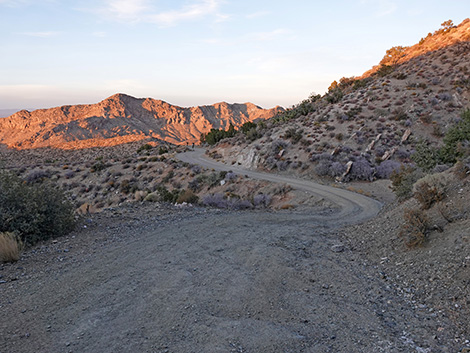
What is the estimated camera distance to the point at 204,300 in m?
5.64

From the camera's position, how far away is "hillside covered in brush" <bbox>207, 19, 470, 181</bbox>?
2720 centimetres

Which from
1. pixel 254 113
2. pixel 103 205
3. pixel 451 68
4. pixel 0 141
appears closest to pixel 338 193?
pixel 103 205

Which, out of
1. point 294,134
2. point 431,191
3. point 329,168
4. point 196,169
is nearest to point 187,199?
point 431,191

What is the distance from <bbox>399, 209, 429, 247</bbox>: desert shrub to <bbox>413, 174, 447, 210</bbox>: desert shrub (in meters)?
1.21

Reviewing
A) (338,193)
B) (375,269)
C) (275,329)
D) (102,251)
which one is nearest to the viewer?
(275,329)

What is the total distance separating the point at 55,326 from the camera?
493 cm

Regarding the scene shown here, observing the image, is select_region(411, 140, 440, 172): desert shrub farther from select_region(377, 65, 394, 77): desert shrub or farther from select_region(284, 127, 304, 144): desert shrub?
select_region(377, 65, 394, 77): desert shrub

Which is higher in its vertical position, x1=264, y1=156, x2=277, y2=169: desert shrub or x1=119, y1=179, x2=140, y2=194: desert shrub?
x1=264, y1=156, x2=277, y2=169: desert shrub

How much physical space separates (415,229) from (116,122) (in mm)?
116797

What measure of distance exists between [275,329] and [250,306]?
773mm

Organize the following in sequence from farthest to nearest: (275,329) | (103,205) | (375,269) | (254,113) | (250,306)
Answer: (254,113) → (103,205) → (375,269) → (250,306) → (275,329)

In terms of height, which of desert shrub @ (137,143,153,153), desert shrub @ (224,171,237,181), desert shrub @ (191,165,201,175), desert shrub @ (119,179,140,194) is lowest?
desert shrub @ (119,179,140,194)

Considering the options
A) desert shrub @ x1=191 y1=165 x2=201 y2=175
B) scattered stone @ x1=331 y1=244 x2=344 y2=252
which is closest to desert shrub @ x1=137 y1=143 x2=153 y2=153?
desert shrub @ x1=191 y1=165 x2=201 y2=175

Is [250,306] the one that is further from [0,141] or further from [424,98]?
[0,141]
